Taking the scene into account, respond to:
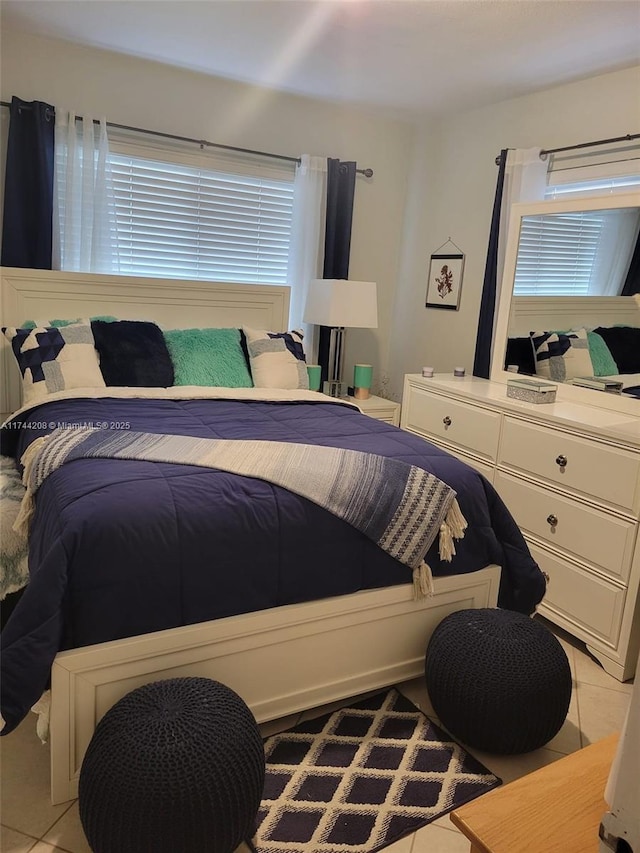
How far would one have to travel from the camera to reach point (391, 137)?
4.30m

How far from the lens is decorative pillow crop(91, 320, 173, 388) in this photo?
312 centimetres

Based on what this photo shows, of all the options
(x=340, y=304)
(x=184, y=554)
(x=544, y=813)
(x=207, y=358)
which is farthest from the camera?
(x=340, y=304)

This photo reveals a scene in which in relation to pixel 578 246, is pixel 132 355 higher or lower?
lower

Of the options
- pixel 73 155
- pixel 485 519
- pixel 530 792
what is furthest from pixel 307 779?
pixel 73 155

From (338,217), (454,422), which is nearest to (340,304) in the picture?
(338,217)

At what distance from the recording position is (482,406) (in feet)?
9.94

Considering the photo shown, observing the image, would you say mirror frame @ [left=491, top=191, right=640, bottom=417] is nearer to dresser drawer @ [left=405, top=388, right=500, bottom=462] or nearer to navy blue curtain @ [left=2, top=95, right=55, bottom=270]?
dresser drawer @ [left=405, top=388, right=500, bottom=462]

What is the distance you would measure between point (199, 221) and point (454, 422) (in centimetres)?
193

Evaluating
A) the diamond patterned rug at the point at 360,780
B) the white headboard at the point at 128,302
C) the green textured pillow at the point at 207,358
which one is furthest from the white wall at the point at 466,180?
the diamond patterned rug at the point at 360,780

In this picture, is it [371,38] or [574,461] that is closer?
[574,461]

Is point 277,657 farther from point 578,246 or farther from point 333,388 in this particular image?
point 333,388

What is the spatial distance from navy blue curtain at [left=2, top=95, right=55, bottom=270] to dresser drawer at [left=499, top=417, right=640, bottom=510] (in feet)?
8.16

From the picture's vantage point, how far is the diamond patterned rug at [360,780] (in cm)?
165

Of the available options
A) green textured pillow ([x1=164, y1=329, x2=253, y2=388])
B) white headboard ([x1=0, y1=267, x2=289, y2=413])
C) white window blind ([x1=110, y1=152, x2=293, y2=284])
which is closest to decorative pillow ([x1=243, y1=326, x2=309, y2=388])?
green textured pillow ([x1=164, y1=329, x2=253, y2=388])
